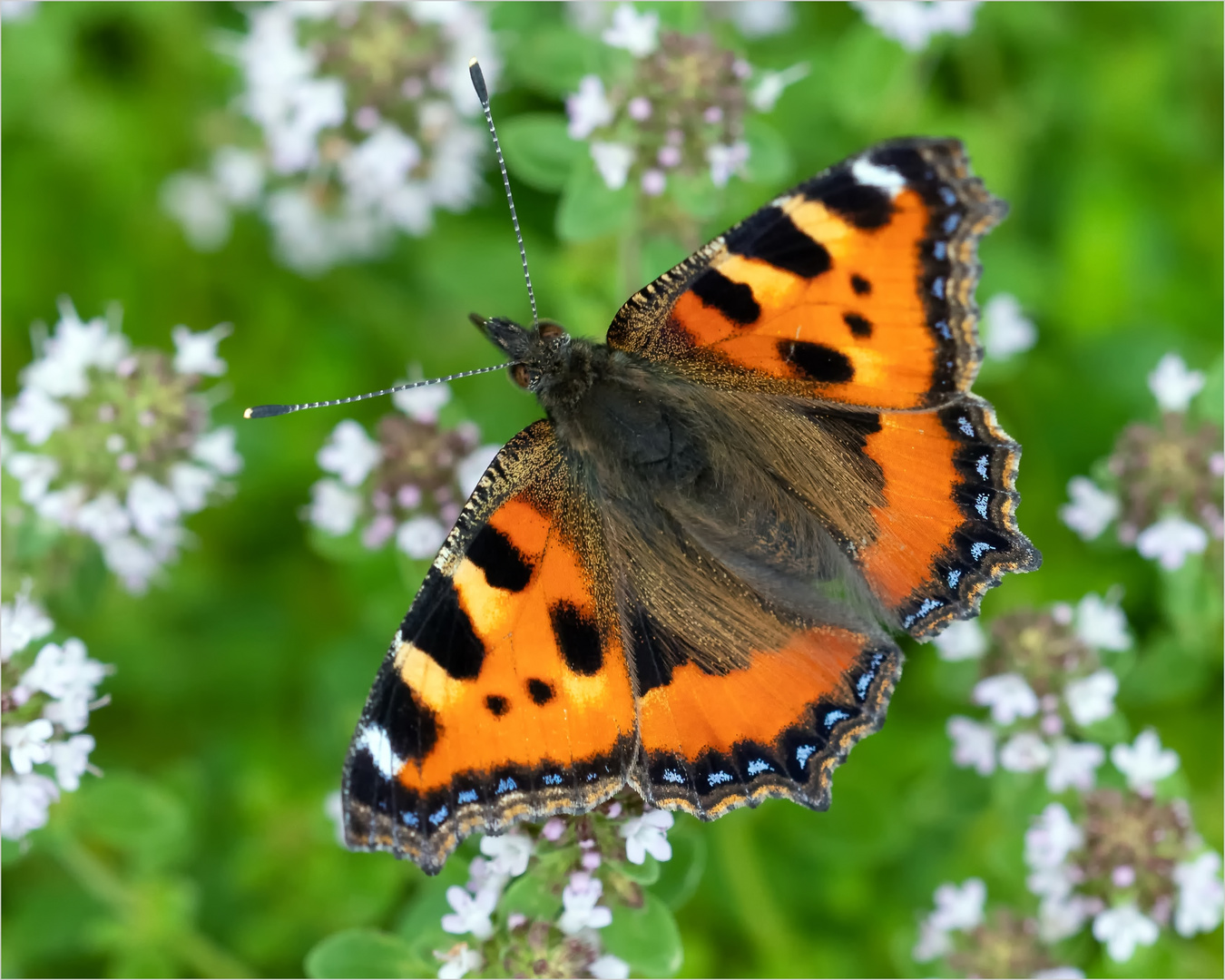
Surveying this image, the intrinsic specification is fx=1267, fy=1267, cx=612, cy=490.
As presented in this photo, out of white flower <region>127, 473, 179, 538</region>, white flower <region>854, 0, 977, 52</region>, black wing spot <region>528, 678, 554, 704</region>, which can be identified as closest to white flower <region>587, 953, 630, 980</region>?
black wing spot <region>528, 678, 554, 704</region>

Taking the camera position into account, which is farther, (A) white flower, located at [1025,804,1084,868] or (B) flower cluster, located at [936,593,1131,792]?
(B) flower cluster, located at [936,593,1131,792]

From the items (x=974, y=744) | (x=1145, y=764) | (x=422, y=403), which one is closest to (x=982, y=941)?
(x=974, y=744)

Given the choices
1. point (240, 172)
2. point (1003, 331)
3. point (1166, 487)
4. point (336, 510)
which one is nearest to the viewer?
point (1166, 487)

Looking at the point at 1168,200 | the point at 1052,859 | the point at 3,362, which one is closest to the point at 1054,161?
the point at 1168,200

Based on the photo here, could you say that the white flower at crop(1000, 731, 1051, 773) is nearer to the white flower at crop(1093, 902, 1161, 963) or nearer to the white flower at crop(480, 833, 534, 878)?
the white flower at crop(1093, 902, 1161, 963)

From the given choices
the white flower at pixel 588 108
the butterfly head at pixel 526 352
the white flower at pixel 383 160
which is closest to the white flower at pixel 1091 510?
the butterfly head at pixel 526 352

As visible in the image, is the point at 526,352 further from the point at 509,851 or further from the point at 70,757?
the point at 70,757
